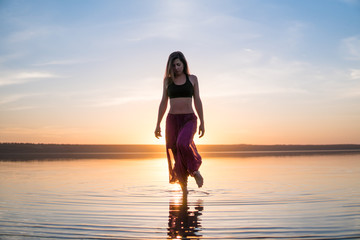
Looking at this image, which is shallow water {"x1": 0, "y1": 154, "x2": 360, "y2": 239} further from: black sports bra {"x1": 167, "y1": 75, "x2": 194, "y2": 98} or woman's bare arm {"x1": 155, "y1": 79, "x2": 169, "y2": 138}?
black sports bra {"x1": 167, "y1": 75, "x2": 194, "y2": 98}

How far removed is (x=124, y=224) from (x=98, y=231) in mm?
413

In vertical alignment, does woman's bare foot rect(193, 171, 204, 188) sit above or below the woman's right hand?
below

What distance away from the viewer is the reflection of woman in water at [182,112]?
7.18 metres

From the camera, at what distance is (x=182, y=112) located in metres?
7.27

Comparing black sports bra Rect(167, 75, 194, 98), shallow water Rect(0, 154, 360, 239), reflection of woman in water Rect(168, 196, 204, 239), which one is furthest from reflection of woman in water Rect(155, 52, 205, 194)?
reflection of woman in water Rect(168, 196, 204, 239)

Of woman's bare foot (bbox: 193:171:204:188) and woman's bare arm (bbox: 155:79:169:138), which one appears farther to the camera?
woman's bare arm (bbox: 155:79:169:138)

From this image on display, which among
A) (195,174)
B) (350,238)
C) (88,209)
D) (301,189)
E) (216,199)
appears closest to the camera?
(350,238)

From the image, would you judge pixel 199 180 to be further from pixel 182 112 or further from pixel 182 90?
pixel 182 90

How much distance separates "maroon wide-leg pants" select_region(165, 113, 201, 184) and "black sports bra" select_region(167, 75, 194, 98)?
319 mm

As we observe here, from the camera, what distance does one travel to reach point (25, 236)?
4.11 m

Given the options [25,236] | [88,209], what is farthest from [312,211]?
[25,236]

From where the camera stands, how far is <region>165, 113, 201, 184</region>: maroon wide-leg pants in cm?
717

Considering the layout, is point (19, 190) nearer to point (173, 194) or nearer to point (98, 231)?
point (173, 194)

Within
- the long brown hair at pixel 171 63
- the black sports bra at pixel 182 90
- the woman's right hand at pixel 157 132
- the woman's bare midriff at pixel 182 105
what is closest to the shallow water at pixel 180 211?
the woman's right hand at pixel 157 132
